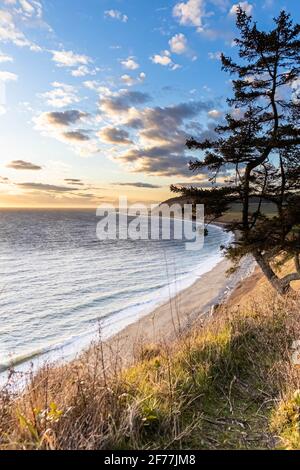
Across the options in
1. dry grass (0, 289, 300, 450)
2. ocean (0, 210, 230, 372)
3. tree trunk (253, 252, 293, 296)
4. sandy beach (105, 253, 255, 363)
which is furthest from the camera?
sandy beach (105, 253, 255, 363)

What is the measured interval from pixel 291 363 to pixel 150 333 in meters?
15.6

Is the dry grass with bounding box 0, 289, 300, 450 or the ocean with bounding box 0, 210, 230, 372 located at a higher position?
the dry grass with bounding box 0, 289, 300, 450

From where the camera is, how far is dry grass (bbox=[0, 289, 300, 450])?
3725 millimetres

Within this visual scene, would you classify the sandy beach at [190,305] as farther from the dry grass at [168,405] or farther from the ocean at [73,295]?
the dry grass at [168,405]

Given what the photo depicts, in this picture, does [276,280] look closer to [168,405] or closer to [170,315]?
[170,315]

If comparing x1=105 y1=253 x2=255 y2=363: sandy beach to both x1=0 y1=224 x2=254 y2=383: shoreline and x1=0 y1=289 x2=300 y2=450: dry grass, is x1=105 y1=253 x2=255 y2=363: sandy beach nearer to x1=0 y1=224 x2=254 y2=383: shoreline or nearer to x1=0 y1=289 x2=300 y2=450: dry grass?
x1=0 y1=224 x2=254 y2=383: shoreline

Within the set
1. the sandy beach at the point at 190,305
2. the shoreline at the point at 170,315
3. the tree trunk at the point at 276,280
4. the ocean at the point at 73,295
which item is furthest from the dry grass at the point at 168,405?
the sandy beach at the point at 190,305

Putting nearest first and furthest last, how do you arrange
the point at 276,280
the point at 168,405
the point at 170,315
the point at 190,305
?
the point at 168,405
the point at 276,280
the point at 170,315
the point at 190,305

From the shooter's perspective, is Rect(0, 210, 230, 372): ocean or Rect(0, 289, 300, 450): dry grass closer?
Rect(0, 289, 300, 450): dry grass

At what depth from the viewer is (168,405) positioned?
460cm

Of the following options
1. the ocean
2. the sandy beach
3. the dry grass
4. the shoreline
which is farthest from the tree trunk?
the dry grass

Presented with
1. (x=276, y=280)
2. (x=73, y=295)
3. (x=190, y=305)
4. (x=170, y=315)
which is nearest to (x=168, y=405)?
(x=276, y=280)

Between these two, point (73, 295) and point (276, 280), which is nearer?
point (276, 280)
